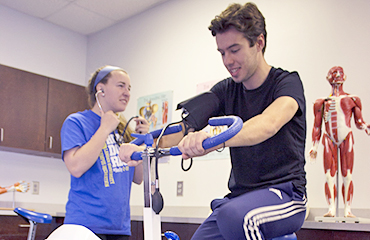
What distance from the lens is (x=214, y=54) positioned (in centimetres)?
372

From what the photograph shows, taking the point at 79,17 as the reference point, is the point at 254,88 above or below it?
below

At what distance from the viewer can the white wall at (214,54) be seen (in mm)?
2811

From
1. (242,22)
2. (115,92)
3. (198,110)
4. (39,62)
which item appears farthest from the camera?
(39,62)

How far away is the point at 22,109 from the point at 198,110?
118 inches

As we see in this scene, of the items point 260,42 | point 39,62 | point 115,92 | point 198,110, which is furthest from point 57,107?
point 260,42

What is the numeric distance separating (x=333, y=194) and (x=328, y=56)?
105 centimetres

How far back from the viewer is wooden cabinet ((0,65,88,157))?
3.90 metres

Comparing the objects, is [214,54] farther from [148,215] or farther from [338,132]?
[148,215]

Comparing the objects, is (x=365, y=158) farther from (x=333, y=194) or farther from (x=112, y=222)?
(x=112, y=222)

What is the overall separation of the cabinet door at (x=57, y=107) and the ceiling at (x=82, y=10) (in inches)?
31.3

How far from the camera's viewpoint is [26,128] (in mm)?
4027

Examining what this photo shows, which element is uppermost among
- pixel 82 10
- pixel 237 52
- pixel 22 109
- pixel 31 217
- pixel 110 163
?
pixel 82 10

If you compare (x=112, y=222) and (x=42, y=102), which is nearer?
(x=112, y=222)

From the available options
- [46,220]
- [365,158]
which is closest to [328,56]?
[365,158]
